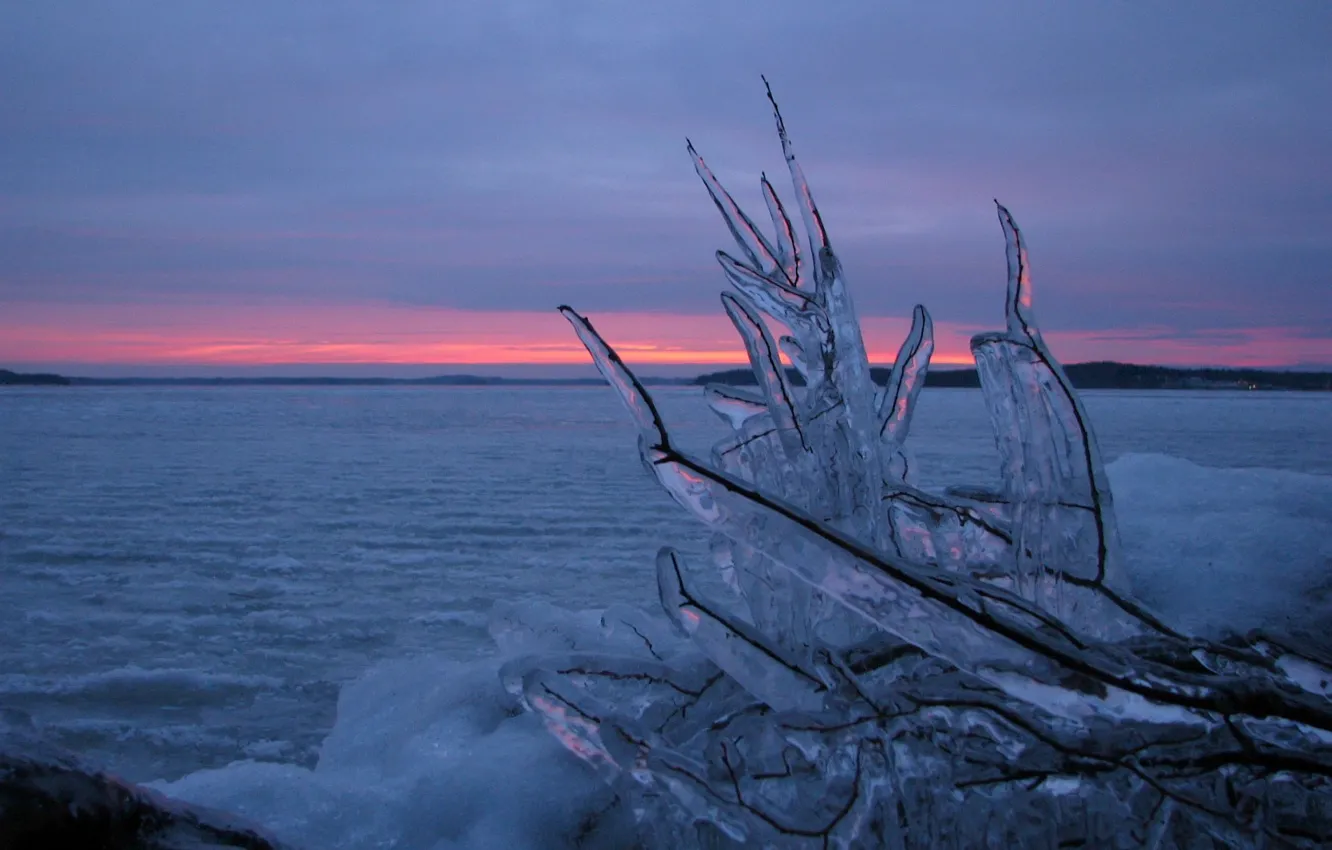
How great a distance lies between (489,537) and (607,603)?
2041 mm

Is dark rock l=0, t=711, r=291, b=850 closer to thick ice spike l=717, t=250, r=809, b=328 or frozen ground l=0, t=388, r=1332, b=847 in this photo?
frozen ground l=0, t=388, r=1332, b=847

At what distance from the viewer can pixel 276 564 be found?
5.14 m

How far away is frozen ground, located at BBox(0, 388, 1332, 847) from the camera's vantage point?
5.19 feet

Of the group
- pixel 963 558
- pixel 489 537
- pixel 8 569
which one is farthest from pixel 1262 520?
pixel 8 569

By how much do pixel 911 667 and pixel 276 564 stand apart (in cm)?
478

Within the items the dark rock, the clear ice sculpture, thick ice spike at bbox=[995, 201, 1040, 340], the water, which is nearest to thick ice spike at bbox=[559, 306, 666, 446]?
the clear ice sculpture

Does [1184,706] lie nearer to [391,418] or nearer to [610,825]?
[610,825]

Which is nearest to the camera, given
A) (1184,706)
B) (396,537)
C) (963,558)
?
(1184,706)

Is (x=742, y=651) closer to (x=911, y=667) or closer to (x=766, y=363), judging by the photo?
(x=911, y=667)

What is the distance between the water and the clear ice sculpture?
1828 mm

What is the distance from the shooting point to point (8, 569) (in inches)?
196

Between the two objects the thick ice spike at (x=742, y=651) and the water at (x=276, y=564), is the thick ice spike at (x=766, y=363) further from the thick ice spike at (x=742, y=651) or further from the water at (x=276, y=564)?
the water at (x=276, y=564)

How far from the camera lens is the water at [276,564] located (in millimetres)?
2973

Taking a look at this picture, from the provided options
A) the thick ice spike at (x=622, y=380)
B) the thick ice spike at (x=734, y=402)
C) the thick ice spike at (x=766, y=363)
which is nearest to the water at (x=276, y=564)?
the thick ice spike at (x=734, y=402)
